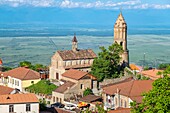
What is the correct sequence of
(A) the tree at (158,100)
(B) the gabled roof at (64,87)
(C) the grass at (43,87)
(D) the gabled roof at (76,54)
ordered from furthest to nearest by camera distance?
(D) the gabled roof at (76,54) < (C) the grass at (43,87) < (B) the gabled roof at (64,87) < (A) the tree at (158,100)

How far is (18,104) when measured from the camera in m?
35.4

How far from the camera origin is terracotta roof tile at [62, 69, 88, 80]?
53881 mm

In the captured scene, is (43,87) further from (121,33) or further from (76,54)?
(121,33)

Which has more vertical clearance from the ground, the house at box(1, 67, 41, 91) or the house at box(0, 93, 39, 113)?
the house at box(0, 93, 39, 113)

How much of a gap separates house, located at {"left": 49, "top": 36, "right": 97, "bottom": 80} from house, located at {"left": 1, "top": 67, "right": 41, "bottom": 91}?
322 centimetres

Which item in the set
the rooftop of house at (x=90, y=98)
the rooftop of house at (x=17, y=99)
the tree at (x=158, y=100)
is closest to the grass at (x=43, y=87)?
the rooftop of house at (x=90, y=98)

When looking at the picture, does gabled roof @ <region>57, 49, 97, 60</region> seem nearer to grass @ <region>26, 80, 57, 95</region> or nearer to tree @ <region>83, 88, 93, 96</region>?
grass @ <region>26, 80, 57, 95</region>

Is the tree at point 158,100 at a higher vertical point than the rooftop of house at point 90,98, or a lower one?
higher

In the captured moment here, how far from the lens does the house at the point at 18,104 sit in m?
35.2

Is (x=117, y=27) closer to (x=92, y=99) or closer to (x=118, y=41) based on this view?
(x=118, y=41)

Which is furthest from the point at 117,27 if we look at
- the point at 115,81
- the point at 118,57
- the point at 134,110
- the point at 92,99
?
the point at 134,110

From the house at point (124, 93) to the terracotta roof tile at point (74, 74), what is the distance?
7.60 m

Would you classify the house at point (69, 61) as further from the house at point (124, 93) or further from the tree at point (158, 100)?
the tree at point (158, 100)

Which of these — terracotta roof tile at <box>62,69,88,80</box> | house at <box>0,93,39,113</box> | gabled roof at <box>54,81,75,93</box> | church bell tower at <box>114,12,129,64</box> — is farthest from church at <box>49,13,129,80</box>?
house at <box>0,93,39,113</box>
